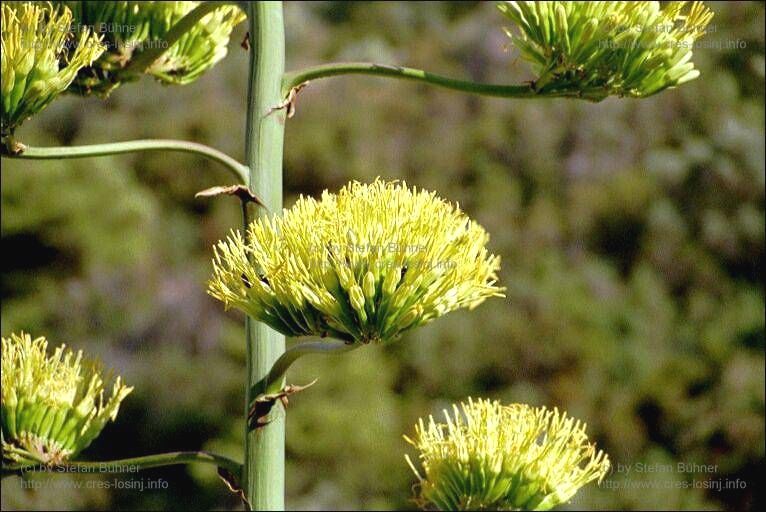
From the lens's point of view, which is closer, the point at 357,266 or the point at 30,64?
the point at 357,266

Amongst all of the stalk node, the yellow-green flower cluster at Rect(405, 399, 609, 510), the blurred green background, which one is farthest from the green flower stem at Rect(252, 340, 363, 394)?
the blurred green background

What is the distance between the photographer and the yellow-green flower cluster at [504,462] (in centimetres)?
161

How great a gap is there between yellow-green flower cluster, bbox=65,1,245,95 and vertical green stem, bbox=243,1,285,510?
0.95 feet

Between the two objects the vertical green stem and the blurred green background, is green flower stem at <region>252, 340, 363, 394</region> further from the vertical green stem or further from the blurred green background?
the blurred green background

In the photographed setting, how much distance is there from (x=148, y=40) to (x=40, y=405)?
67cm

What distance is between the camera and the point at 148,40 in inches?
77.3

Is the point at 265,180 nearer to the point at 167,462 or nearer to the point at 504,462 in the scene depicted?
the point at 167,462

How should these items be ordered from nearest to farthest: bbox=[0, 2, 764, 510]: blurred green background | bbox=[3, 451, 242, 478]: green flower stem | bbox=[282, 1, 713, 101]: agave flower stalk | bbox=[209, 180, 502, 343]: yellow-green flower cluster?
1. bbox=[209, 180, 502, 343]: yellow-green flower cluster
2. bbox=[3, 451, 242, 478]: green flower stem
3. bbox=[282, 1, 713, 101]: agave flower stalk
4. bbox=[0, 2, 764, 510]: blurred green background

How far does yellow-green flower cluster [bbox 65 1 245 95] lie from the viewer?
73.1 inches

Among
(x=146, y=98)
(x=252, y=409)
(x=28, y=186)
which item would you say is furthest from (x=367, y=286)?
(x=146, y=98)

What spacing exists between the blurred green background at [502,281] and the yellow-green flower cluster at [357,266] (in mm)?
4640

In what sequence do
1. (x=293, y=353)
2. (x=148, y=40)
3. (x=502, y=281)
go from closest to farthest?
(x=293, y=353) < (x=148, y=40) < (x=502, y=281)

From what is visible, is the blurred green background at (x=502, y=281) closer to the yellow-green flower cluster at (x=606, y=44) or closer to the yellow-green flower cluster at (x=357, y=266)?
the yellow-green flower cluster at (x=606, y=44)

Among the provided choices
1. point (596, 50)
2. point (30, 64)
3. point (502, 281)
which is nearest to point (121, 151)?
point (30, 64)
